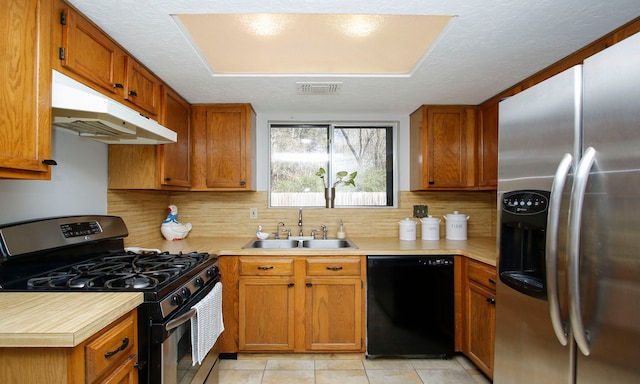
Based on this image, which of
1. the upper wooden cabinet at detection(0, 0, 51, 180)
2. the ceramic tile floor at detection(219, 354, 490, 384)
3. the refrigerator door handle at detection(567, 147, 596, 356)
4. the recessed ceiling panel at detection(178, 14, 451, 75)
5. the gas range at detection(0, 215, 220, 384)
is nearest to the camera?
the refrigerator door handle at detection(567, 147, 596, 356)

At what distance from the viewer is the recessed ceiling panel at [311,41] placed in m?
1.64

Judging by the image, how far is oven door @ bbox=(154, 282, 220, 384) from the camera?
4.23 feet

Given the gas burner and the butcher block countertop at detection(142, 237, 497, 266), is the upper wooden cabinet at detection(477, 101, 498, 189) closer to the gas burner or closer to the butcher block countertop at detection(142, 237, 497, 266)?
the butcher block countertop at detection(142, 237, 497, 266)

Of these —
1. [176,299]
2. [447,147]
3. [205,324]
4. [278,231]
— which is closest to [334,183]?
[278,231]

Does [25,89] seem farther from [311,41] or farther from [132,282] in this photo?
[311,41]

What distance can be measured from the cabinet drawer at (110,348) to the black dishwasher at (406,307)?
5.22 feet

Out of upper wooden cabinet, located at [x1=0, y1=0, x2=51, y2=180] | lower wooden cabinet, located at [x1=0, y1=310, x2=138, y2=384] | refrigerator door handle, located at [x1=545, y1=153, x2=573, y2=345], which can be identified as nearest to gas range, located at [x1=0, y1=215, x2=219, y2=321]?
lower wooden cabinet, located at [x1=0, y1=310, x2=138, y2=384]

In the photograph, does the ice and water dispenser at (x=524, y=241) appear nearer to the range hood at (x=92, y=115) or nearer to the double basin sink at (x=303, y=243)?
the double basin sink at (x=303, y=243)

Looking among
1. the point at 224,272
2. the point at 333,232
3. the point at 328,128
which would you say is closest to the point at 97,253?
the point at 224,272

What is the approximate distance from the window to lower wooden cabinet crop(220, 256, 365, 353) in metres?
0.87

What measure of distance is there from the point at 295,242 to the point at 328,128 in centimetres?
119

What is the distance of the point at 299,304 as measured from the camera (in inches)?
93.4

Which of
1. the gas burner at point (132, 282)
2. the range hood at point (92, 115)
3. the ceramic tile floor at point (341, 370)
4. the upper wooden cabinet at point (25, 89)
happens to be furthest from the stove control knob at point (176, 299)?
the ceramic tile floor at point (341, 370)

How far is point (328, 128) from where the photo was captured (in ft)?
10.3
